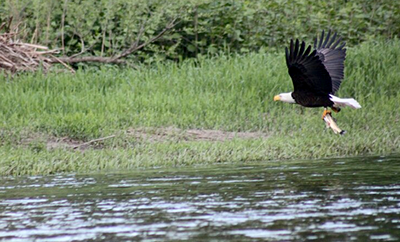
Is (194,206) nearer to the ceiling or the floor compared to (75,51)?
nearer to the floor

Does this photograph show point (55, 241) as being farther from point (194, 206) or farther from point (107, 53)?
point (107, 53)

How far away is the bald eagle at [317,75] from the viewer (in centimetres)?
912

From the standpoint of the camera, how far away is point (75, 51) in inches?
582

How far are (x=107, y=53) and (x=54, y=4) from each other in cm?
131

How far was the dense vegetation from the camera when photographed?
1445 centimetres

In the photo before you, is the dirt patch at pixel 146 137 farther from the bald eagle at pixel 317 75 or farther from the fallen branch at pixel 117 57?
the fallen branch at pixel 117 57

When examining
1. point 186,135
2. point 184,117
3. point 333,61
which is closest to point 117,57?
point 184,117

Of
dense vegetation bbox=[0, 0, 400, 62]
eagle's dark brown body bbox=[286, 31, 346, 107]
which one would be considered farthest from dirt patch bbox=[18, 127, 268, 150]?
dense vegetation bbox=[0, 0, 400, 62]

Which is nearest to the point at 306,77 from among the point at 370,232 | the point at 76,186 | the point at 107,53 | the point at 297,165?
the point at 297,165

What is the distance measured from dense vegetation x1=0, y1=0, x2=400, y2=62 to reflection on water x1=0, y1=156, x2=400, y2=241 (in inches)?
256

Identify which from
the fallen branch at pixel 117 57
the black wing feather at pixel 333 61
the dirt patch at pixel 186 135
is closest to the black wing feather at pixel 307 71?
the black wing feather at pixel 333 61

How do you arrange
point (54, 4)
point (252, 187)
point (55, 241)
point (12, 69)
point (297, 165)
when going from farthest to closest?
point (54, 4) < point (12, 69) < point (297, 165) < point (252, 187) < point (55, 241)

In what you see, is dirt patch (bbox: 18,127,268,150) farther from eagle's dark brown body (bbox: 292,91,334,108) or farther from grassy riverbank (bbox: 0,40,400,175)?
eagle's dark brown body (bbox: 292,91,334,108)

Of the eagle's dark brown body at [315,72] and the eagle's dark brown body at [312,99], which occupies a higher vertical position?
the eagle's dark brown body at [315,72]
